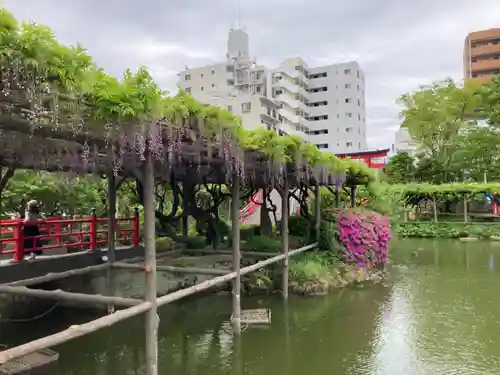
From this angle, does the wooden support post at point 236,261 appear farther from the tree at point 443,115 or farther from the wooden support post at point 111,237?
the tree at point 443,115

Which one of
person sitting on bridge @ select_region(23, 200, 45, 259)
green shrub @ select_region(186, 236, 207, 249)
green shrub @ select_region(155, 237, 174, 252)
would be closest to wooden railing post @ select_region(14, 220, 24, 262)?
person sitting on bridge @ select_region(23, 200, 45, 259)

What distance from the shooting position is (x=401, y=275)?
12.2 meters

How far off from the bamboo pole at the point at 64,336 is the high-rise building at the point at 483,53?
56.0 m

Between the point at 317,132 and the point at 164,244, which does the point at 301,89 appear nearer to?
the point at 317,132

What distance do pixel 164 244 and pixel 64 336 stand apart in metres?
7.28

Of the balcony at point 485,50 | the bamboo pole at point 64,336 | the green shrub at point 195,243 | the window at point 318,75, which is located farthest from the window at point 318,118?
the bamboo pole at point 64,336

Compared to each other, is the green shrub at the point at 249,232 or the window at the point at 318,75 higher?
the window at the point at 318,75

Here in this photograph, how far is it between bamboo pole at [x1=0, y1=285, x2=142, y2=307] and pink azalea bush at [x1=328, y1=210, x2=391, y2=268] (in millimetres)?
7079

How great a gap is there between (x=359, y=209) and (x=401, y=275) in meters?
2.02

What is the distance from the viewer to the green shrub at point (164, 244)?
11.1 metres

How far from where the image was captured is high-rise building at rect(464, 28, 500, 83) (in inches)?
2063

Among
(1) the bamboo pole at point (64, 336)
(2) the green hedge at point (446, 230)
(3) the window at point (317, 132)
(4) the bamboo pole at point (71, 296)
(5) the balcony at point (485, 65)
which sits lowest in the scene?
(2) the green hedge at point (446, 230)

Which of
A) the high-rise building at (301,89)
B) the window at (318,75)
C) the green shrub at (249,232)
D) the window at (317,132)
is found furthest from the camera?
the window at (318,75)

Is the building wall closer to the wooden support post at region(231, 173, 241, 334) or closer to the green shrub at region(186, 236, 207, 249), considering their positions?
the green shrub at region(186, 236, 207, 249)
